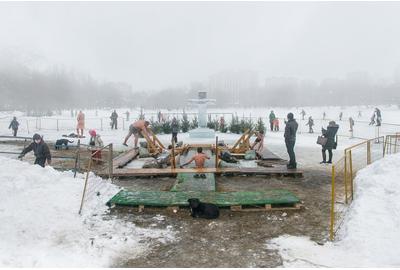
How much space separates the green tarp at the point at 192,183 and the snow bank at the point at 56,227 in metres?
1.92

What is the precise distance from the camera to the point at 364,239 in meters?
6.09

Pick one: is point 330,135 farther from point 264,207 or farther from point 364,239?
point 364,239

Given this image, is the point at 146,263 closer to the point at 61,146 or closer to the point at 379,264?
the point at 379,264

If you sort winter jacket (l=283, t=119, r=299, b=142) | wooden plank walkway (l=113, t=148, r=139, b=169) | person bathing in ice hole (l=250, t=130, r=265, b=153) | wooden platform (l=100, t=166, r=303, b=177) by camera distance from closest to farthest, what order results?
1. wooden platform (l=100, t=166, r=303, b=177)
2. winter jacket (l=283, t=119, r=299, b=142)
3. wooden plank walkway (l=113, t=148, r=139, b=169)
4. person bathing in ice hole (l=250, t=130, r=265, b=153)

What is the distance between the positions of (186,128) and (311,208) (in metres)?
19.8

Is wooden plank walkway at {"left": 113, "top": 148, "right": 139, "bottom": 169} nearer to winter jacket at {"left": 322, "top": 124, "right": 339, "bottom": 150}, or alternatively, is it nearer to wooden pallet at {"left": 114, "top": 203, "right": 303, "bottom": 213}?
wooden pallet at {"left": 114, "top": 203, "right": 303, "bottom": 213}

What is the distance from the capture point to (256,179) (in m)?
11.5

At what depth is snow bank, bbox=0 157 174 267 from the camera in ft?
18.6

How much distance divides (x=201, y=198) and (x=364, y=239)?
3665 millimetres

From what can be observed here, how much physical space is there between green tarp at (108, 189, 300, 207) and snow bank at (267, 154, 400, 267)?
161 cm

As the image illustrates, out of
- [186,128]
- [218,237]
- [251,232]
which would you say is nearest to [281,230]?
[251,232]

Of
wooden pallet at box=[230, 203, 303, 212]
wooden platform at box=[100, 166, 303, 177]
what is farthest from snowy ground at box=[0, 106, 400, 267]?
wooden platform at box=[100, 166, 303, 177]

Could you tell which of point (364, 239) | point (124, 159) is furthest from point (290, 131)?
point (364, 239)

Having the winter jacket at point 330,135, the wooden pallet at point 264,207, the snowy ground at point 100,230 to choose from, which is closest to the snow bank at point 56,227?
the snowy ground at point 100,230
